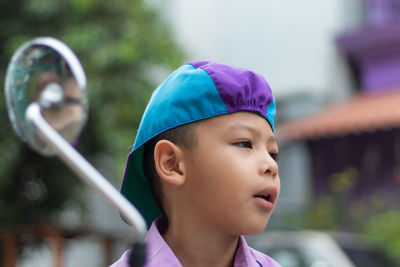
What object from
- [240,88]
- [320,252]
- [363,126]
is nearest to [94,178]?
[240,88]

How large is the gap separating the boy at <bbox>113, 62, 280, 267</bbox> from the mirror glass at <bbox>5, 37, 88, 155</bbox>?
243mm

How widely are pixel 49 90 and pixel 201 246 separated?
1.92 ft

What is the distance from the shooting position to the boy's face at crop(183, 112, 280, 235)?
→ 188 cm

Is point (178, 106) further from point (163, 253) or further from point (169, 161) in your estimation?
point (163, 253)

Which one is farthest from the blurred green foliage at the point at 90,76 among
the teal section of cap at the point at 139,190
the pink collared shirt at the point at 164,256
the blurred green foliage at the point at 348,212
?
the pink collared shirt at the point at 164,256

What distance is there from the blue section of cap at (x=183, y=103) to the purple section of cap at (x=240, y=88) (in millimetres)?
17

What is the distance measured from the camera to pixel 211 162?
191cm

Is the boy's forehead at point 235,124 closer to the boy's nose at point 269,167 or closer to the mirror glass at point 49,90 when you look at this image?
the boy's nose at point 269,167

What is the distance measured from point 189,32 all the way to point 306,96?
8.28 feet

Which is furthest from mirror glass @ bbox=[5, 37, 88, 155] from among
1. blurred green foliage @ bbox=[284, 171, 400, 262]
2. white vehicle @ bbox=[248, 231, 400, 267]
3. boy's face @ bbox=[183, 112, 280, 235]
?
blurred green foliage @ bbox=[284, 171, 400, 262]

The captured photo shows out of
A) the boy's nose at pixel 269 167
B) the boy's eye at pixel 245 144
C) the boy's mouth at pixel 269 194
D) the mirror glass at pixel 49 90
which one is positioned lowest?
the boy's mouth at pixel 269 194

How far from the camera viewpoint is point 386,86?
11391 millimetres

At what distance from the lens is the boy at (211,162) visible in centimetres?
189

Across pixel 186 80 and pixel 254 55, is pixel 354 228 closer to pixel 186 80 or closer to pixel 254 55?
pixel 254 55
